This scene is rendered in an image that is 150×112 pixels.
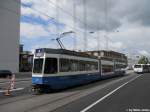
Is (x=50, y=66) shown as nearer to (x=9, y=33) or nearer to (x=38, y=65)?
(x=38, y=65)

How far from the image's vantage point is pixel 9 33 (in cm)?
6925

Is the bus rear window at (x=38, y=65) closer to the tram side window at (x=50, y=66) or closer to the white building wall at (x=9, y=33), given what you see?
the tram side window at (x=50, y=66)

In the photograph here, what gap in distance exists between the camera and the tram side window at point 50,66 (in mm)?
21031

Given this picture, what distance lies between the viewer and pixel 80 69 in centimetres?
2725

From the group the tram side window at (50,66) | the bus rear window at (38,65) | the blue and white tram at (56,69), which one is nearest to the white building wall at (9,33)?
the blue and white tram at (56,69)

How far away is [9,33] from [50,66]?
50.0m

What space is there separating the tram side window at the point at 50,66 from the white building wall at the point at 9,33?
1817 inches

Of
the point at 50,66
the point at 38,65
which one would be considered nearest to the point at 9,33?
the point at 38,65

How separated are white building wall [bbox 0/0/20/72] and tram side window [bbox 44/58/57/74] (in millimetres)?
46146

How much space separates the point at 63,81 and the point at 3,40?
4693 cm

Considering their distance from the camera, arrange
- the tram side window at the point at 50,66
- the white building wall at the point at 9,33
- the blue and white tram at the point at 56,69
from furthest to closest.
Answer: the white building wall at the point at 9,33 < the tram side window at the point at 50,66 < the blue and white tram at the point at 56,69

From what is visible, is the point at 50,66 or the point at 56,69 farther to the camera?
the point at 56,69

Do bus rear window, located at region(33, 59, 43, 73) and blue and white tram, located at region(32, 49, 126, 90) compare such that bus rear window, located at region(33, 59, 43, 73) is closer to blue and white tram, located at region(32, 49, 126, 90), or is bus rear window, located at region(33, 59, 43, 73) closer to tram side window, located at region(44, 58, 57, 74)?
blue and white tram, located at region(32, 49, 126, 90)

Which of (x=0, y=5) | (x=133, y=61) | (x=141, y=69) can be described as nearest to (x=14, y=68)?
(x=0, y=5)
